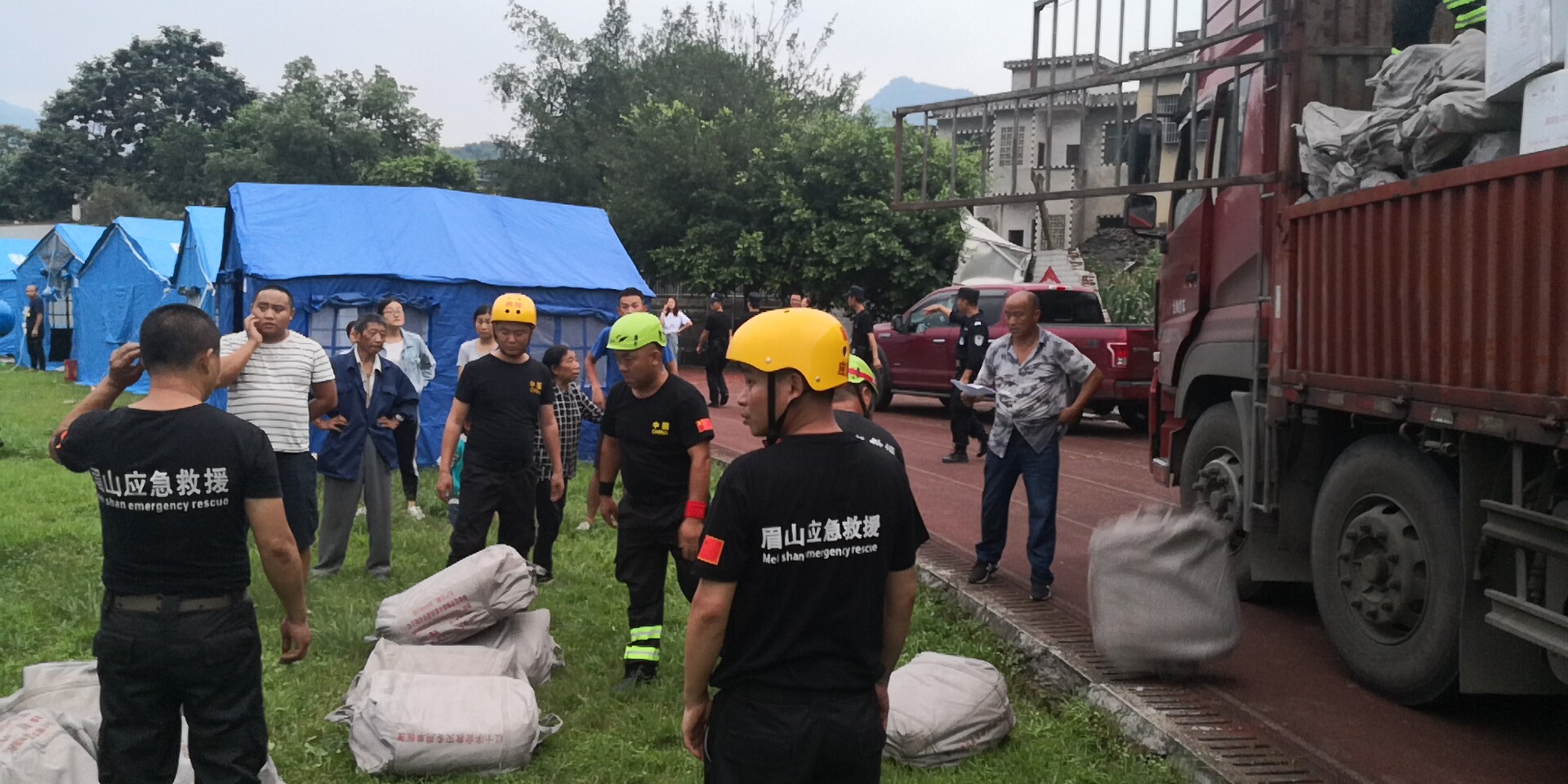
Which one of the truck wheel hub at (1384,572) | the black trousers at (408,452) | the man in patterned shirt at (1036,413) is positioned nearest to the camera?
the truck wheel hub at (1384,572)

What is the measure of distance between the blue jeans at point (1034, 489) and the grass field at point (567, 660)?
55 cm

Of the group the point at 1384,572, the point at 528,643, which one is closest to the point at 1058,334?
the point at 1384,572

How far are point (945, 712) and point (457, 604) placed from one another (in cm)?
228

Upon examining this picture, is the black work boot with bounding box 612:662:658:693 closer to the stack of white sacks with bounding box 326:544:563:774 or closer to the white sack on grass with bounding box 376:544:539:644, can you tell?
the stack of white sacks with bounding box 326:544:563:774

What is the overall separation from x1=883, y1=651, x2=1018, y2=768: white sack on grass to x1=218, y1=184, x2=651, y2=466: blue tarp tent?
915cm

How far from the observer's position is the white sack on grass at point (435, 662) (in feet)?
16.9

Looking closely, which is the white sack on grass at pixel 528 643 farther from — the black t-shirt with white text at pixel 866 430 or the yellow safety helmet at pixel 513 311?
the black t-shirt with white text at pixel 866 430

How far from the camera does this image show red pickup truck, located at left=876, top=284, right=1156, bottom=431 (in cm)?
1514

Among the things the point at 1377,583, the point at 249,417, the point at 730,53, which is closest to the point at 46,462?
the point at 249,417

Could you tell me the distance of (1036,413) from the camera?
6875 mm

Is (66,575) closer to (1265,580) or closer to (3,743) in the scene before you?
(3,743)

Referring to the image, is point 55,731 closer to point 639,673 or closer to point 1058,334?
point 639,673

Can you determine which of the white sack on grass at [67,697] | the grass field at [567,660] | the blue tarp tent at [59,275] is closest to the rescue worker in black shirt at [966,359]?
the grass field at [567,660]

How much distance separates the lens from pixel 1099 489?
11617 mm
